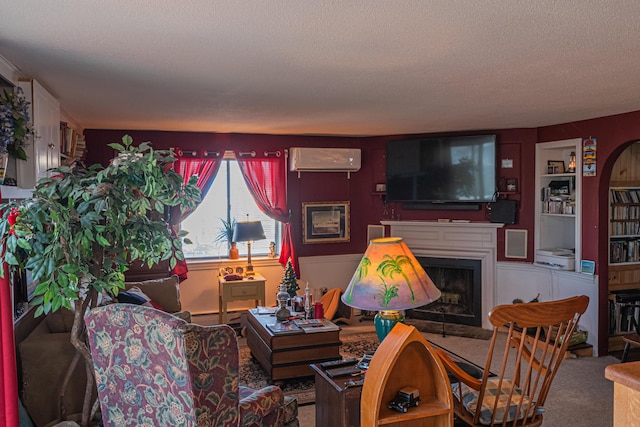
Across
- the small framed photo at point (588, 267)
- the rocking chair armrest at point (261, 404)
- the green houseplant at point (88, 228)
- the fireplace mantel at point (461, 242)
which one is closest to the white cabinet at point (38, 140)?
the green houseplant at point (88, 228)

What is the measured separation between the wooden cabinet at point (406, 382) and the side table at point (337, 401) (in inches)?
11.5

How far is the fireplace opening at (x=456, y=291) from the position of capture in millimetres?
6398

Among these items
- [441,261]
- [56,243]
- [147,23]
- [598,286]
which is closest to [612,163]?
[598,286]

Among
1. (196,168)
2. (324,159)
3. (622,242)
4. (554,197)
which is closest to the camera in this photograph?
(622,242)

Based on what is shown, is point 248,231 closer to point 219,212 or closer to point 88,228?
point 219,212

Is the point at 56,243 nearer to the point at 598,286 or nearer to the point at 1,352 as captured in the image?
the point at 1,352

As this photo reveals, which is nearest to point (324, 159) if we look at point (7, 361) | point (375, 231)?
point (375, 231)

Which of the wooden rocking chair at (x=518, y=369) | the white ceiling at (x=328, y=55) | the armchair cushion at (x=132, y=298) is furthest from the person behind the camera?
the armchair cushion at (x=132, y=298)

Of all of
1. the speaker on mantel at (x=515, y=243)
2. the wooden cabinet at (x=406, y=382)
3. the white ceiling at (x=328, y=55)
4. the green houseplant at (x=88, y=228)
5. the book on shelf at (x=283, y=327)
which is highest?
the white ceiling at (x=328, y=55)

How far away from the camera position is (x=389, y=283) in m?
2.50

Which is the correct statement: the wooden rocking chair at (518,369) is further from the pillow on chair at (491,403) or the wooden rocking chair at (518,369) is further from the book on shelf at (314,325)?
the book on shelf at (314,325)

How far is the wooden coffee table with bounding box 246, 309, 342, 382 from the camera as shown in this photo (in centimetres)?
431

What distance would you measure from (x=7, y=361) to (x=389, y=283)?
1853mm

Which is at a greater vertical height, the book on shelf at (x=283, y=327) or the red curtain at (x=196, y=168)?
the red curtain at (x=196, y=168)
